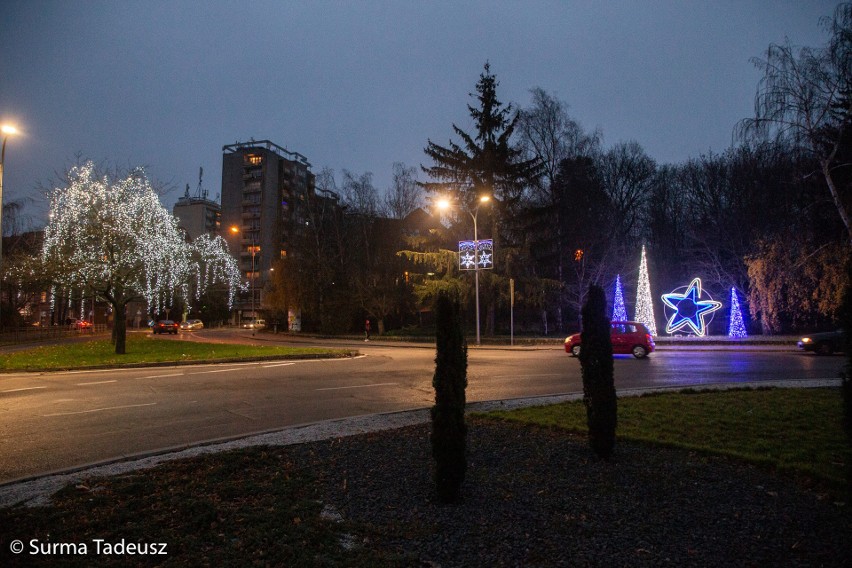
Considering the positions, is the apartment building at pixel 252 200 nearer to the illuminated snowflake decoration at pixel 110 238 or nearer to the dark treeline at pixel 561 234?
the dark treeline at pixel 561 234

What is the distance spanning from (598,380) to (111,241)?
23.9 m

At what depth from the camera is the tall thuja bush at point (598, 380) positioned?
612 centimetres

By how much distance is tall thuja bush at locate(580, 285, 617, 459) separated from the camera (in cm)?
612

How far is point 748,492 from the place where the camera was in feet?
16.6

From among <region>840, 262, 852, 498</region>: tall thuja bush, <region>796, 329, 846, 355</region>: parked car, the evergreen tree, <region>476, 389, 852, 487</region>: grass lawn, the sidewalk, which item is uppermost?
the evergreen tree

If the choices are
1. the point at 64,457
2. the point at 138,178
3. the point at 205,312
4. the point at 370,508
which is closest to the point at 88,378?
the point at 64,457

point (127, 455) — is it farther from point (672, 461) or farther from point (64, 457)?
point (672, 461)

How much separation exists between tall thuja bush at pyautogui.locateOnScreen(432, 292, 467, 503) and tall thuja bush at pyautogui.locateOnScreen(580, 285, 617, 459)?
1.84m

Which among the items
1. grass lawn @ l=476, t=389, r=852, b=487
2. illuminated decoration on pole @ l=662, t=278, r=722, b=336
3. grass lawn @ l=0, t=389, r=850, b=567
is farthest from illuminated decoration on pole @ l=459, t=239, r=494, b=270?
grass lawn @ l=0, t=389, r=850, b=567

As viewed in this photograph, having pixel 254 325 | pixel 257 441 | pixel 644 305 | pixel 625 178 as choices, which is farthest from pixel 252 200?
pixel 257 441

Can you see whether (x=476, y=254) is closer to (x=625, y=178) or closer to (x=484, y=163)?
(x=484, y=163)

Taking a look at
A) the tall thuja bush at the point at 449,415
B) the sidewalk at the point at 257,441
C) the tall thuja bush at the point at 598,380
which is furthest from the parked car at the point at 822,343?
the tall thuja bush at the point at 449,415

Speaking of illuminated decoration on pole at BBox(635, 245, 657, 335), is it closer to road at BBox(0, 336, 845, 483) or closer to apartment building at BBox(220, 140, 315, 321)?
road at BBox(0, 336, 845, 483)

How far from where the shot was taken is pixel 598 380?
20.4 feet
